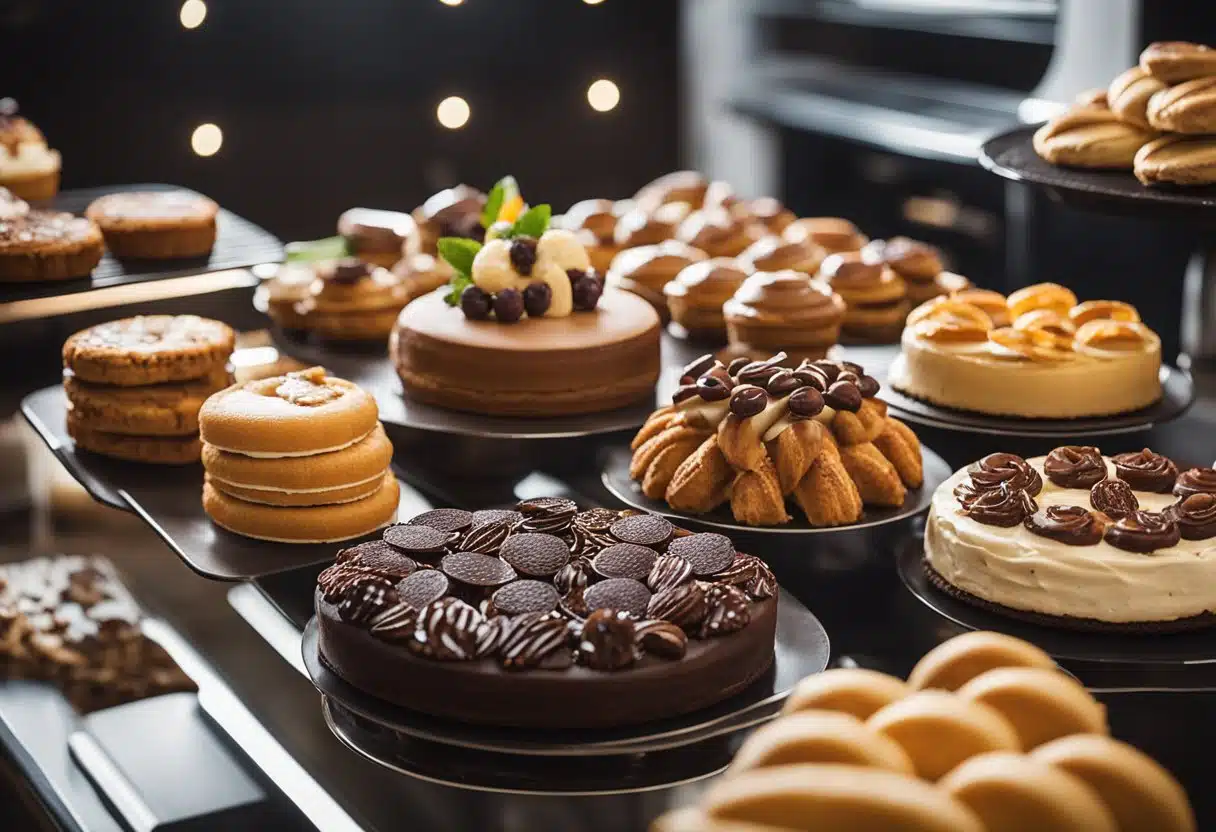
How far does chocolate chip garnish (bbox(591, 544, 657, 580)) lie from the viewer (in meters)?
1.65

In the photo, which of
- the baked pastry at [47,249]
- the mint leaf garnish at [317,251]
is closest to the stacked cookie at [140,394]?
the baked pastry at [47,249]

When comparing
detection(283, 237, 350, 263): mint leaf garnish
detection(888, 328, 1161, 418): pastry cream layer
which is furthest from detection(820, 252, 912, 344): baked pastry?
detection(283, 237, 350, 263): mint leaf garnish

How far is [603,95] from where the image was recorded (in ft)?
16.0

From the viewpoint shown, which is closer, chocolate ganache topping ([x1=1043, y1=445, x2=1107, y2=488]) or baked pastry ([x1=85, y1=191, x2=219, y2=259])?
chocolate ganache topping ([x1=1043, y1=445, x2=1107, y2=488])

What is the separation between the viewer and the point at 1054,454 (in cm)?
193

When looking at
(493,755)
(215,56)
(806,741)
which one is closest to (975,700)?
(806,741)

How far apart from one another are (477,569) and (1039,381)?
1.05m

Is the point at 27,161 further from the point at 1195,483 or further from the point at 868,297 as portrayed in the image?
the point at 1195,483

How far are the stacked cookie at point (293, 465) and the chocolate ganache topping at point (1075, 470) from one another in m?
0.93

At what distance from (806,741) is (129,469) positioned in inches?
60.1

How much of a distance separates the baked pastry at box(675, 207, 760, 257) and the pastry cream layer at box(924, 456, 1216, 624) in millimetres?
1317

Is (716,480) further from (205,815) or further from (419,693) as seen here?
(205,815)

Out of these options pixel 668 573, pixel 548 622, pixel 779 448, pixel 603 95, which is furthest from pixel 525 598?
pixel 603 95

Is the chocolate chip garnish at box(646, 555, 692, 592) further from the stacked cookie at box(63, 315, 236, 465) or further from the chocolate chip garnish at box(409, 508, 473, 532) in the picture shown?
the stacked cookie at box(63, 315, 236, 465)
